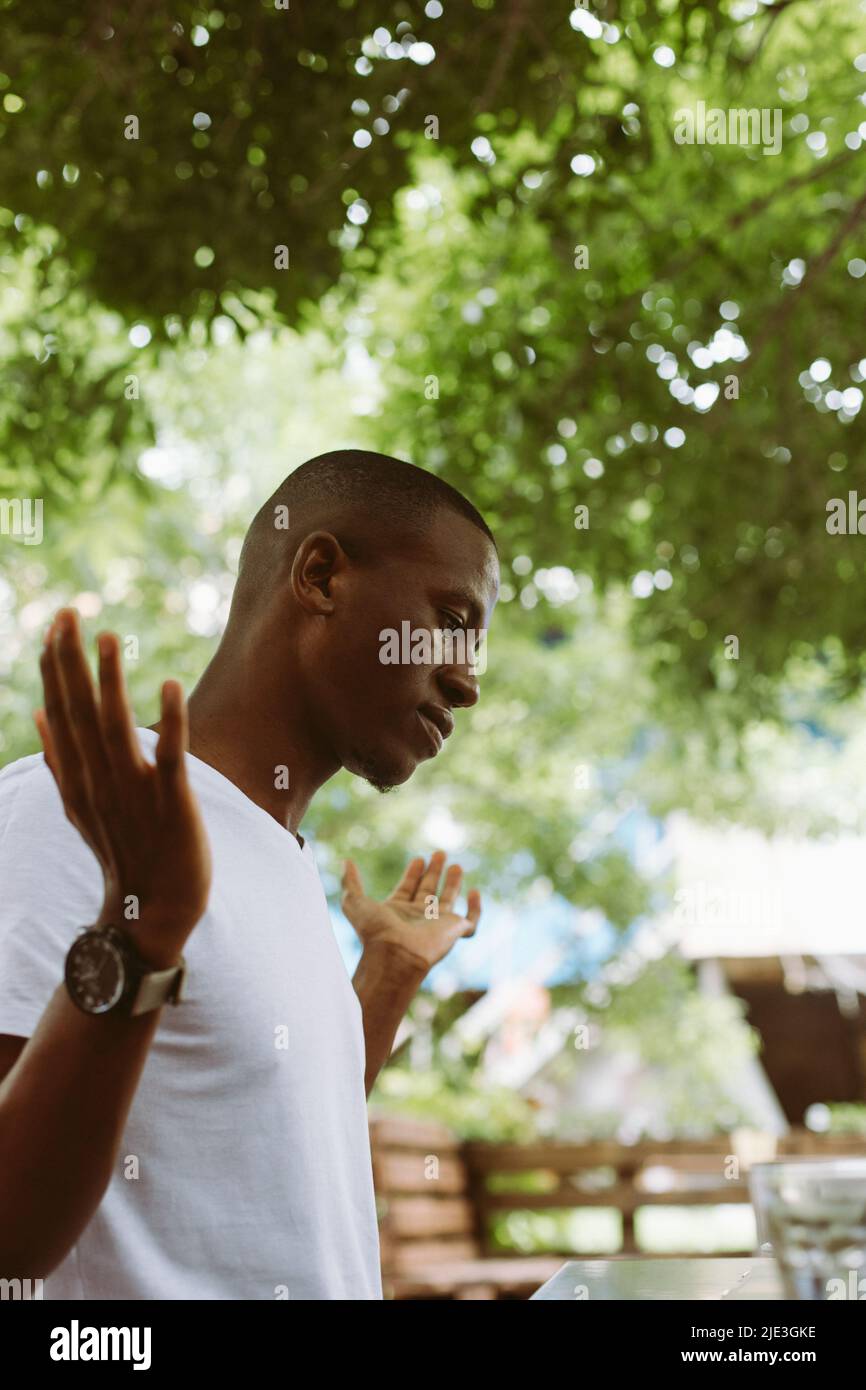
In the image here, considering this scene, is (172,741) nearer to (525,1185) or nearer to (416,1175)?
(416,1175)

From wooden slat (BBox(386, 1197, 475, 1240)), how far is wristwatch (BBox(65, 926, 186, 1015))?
4.93 metres

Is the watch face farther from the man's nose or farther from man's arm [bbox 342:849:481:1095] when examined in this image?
man's arm [bbox 342:849:481:1095]

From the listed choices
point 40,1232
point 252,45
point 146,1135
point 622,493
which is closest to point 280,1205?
point 146,1135

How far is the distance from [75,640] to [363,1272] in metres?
0.77

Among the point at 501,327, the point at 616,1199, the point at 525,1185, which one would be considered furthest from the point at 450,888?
the point at 525,1185

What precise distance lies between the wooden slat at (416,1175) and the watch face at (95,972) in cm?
475

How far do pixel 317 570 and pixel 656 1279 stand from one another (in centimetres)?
90

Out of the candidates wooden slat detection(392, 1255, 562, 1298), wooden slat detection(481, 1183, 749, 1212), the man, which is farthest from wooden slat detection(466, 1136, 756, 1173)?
the man

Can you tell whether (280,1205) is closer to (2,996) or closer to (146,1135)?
(146,1135)

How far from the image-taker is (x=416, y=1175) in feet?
20.1

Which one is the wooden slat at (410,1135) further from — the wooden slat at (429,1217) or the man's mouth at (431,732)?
the man's mouth at (431,732)

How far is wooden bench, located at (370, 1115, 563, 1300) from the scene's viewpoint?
558 cm

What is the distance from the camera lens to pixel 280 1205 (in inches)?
50.3

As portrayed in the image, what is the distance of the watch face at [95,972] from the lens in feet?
3.17
